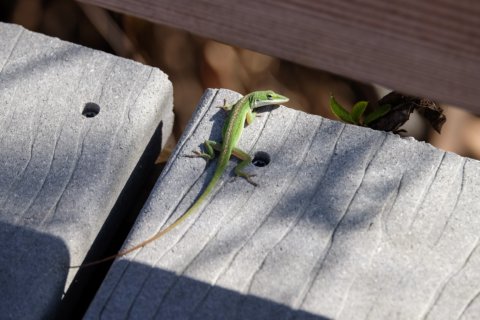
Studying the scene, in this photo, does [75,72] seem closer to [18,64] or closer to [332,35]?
[18,64]

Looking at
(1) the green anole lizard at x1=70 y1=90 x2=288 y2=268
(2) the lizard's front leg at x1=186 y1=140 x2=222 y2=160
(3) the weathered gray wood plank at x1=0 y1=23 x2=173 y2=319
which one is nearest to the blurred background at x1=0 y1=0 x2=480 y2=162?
(1) the green anole lizard at x1=70 y1=90 x2=288 y2=268

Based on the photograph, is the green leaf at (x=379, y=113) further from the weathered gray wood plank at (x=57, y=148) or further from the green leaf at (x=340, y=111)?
the weathered gray wood plank at (x=57, y=148)

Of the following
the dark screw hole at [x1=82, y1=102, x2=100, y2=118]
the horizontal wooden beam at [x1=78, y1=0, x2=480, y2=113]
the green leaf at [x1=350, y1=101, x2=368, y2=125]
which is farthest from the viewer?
the green leaf at [x1=350, y1=101, x2=368, y2=125]

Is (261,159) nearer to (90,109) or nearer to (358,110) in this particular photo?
(90,109)

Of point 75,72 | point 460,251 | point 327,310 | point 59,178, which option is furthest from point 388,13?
point 75,72

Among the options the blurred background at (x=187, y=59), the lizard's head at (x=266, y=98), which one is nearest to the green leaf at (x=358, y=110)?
the lizard's head at (x=266, y=98)

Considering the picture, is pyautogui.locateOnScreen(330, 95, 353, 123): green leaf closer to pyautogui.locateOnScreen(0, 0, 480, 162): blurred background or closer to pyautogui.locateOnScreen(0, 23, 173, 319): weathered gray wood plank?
pyautogui.locateOnScreen(0, 23, 173, 319): weathered gray wood plank
